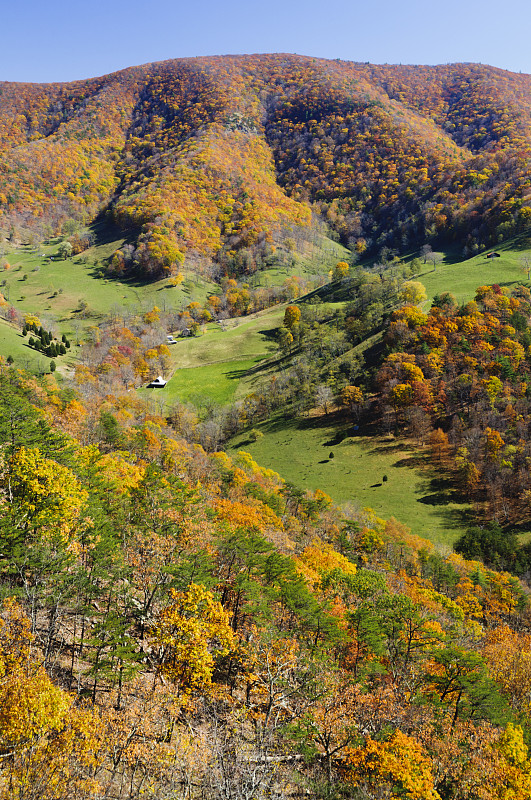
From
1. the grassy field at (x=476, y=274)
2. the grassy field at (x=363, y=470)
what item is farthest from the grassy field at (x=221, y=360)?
the grassy field at (x=476, y=274)

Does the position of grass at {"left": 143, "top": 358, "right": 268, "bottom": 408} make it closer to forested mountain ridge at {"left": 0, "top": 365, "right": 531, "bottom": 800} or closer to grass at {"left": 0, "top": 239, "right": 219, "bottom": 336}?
grass at {"left": 0, "top": 239, "right": 219, "bottom": 336}

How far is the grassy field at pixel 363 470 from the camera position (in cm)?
8069

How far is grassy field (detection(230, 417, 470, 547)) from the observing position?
80.7 meters

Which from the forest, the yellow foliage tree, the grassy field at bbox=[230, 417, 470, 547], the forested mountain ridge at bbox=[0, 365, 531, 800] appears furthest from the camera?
the grassy field at bbox=[230, 417, 470, 547]

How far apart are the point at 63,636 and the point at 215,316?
175 meters

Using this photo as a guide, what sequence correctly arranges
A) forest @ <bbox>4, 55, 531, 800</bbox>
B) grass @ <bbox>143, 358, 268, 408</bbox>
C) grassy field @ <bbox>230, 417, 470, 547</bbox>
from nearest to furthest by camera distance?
forest @ <bbox>4, 55, 531, 800</bbox>, grassy field @ <bbox>230, 417, 470, 547</bbox>, grass @ <bbox>143, 358, 268, 408</bbox>

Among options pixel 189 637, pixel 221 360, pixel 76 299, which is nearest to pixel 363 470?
pixel 189 637

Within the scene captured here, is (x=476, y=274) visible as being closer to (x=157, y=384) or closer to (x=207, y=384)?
(x=207, y=384)

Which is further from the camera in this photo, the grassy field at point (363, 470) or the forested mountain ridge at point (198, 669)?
the grassy field at point (363, 470)

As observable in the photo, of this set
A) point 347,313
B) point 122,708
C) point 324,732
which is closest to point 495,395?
point 347,313

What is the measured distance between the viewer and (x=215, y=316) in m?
194

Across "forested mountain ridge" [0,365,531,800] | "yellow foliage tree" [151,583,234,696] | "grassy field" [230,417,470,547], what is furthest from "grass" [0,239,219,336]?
"yellow foliage tree" [151,583,234,696]

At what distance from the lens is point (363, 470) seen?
94.5m

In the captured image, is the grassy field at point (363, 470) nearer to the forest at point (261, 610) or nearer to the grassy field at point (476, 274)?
the forest at point (261, 610)
